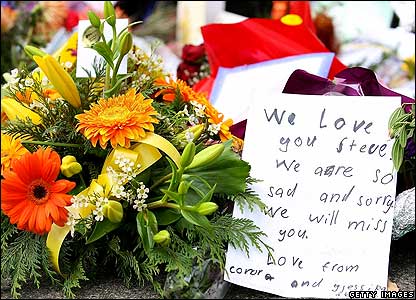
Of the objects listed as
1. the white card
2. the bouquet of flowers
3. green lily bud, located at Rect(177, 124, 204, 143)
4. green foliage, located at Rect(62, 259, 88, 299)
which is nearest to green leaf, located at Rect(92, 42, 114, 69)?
the bouquet of flowers

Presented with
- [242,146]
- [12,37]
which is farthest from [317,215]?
[12,37]

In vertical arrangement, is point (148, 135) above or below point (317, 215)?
above

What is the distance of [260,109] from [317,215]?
0.14 m

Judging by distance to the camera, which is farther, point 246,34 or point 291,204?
point 246,34

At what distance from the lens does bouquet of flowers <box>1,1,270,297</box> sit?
68 centimetres

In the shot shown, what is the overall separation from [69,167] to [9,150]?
8 cm

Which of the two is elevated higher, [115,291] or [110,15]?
[110,15]

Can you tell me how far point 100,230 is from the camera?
71 centimetres

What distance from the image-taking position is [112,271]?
788mm

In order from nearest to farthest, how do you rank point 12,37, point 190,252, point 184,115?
point 190,252
point 184,115
point 12,37

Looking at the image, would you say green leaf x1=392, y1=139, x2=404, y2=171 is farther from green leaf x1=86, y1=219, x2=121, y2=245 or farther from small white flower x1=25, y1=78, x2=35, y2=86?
small white flower x1=25, y1=78, x2=35, y2=86

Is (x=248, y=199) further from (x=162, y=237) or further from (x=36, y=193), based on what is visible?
(x=36, y=193)

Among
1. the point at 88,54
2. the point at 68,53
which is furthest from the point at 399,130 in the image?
the point at 68,53

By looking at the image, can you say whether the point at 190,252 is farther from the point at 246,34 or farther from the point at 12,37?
the point at 12,37
